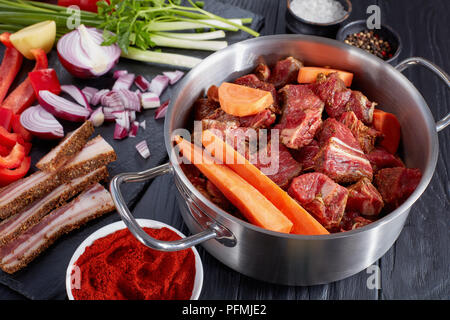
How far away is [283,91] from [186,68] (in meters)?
0.97

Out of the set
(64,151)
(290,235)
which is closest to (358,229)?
(290,235)

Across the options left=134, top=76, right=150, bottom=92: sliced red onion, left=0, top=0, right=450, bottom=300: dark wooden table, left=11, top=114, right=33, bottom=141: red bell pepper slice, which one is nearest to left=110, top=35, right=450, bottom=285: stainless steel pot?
left=0, top=0, right=450, bottom=300: dark wooden table

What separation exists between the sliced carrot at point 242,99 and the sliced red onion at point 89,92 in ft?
3.34

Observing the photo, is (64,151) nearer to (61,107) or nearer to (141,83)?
(61,107)

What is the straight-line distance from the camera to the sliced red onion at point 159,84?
307 cm

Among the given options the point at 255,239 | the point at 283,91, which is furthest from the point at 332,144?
the point at 255,239

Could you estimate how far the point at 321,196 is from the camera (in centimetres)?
204

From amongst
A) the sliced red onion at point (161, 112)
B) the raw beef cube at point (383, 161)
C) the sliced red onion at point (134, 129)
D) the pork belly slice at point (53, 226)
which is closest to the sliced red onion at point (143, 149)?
the sliced red onion at point (134, 129)

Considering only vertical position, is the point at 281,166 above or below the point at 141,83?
above

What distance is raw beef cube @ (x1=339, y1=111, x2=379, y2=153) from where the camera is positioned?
234 centimetres

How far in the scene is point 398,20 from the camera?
353cm

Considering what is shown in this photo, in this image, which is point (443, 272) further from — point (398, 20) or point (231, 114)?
point (398, 20)

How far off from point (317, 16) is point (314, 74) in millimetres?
814

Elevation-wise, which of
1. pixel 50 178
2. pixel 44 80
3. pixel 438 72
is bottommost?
pixel 50 178
